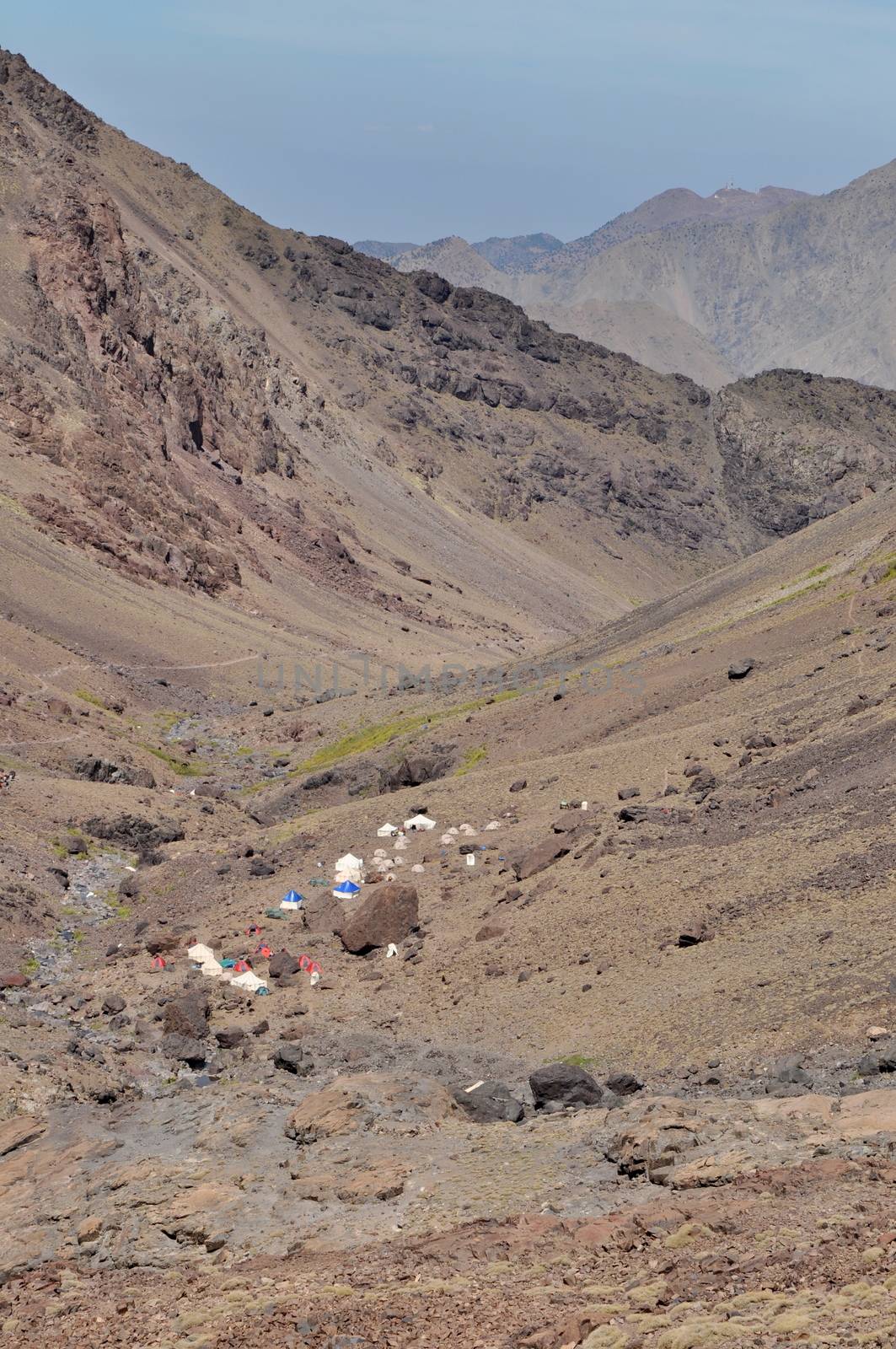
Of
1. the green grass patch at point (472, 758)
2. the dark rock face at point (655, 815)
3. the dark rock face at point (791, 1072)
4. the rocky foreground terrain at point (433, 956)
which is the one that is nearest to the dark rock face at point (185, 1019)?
the rocky foreground terrain at point (433, 956)

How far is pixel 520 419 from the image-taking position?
163 metres

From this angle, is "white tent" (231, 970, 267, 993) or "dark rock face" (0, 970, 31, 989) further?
"dark rock face" (0, 970, 31, 989)

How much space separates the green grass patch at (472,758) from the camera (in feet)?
138

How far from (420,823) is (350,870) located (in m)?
2.64

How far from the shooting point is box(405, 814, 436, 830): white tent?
117 ft

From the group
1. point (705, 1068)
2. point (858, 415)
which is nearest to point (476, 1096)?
point (705, 1068)

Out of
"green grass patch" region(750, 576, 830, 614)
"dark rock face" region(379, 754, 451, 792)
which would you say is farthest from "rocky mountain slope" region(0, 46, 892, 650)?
"dark rock face" region(379, 754, 451, 792)

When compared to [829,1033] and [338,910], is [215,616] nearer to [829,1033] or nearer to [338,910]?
[338,910]

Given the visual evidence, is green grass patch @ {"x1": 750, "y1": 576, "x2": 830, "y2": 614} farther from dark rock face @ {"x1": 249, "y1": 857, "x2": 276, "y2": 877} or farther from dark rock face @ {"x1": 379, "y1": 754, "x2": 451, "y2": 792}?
dark rock face @ {"x1": 249, "y1": 857, "x2": 276, "y2": 877}

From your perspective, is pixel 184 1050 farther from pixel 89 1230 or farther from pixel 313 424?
pixel 313 424

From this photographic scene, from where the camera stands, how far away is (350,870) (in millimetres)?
33938

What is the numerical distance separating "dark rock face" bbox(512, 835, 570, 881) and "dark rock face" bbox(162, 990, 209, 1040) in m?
7.48

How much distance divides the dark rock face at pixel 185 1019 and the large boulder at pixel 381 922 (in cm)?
409

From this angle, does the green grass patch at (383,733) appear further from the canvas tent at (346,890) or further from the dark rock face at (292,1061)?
the dark rock face at (292,1061)
